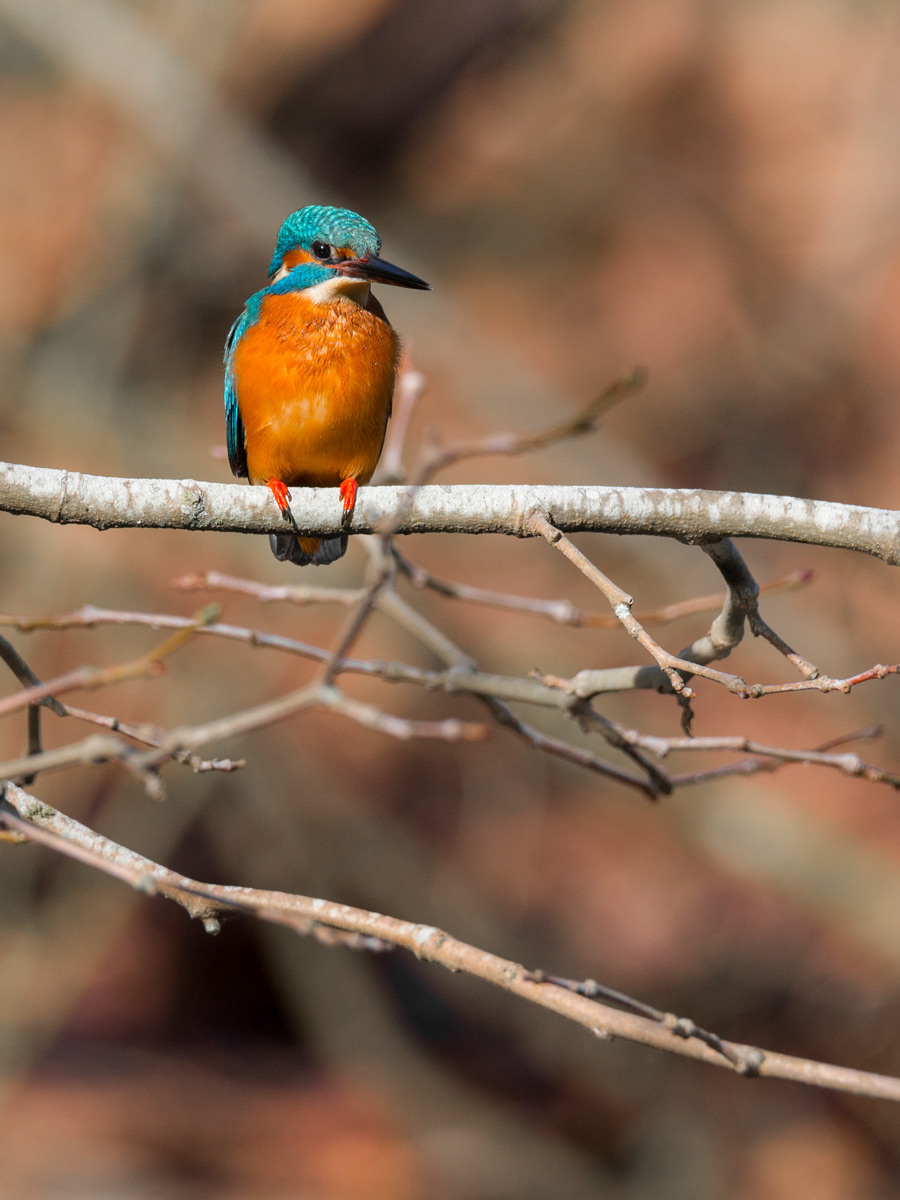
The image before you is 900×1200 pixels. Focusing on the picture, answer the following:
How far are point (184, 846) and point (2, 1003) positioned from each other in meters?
2.30

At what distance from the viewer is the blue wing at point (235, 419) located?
3168 mm

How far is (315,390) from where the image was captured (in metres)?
2.85

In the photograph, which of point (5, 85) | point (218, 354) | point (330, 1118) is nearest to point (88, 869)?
point (330, 1118)

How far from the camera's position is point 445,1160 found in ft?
20.3

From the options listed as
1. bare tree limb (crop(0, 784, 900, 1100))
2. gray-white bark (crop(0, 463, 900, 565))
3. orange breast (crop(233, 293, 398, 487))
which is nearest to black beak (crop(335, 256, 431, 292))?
orange breast (crop(233, 293, 398, 487))

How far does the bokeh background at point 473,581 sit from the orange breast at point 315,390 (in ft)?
9.70

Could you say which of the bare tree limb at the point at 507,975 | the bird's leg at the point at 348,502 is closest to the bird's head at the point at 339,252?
the bird's leg at the point at 348,502

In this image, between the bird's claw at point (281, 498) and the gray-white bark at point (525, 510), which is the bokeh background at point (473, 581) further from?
the bird's claw at point (281, 498)

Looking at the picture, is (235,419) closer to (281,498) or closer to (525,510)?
(281,498)

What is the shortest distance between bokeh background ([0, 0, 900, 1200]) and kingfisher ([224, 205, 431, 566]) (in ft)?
9.65

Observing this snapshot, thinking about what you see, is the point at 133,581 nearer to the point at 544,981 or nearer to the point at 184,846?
the point at 184,846

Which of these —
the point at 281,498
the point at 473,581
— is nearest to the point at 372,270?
the point at 281,498

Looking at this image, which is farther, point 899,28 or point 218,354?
point 218,354

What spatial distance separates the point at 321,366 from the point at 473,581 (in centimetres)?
600
